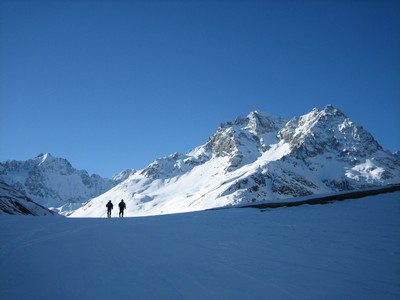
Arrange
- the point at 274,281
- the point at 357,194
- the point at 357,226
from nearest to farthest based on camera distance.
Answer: the point at 274,281
the point at 357,226
the point at 357,194

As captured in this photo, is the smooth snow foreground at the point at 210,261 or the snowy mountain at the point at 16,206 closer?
the smooth snow foreground at the point at 210,261

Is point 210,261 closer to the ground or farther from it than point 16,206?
farther from it

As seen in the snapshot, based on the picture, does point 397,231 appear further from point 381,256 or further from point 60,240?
point 60,240

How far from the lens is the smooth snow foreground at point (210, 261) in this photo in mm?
7047

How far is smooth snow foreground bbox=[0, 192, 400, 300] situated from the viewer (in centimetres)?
705

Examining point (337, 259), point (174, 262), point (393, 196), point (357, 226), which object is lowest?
point (174, 262)

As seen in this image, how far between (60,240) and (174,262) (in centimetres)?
595

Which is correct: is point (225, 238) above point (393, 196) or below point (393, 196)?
below

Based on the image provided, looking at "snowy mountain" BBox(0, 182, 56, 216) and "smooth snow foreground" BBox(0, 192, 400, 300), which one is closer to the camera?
"smooth snow foreground" BBox(0, 192, 400, 300)

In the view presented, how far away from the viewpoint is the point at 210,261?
30.8 ft

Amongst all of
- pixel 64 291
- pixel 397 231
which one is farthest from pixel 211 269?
pixel 397 231

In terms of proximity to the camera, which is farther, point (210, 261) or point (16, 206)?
point (16, 206)

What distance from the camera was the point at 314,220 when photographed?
641 inches

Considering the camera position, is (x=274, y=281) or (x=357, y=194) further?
(x=357, y=194)
